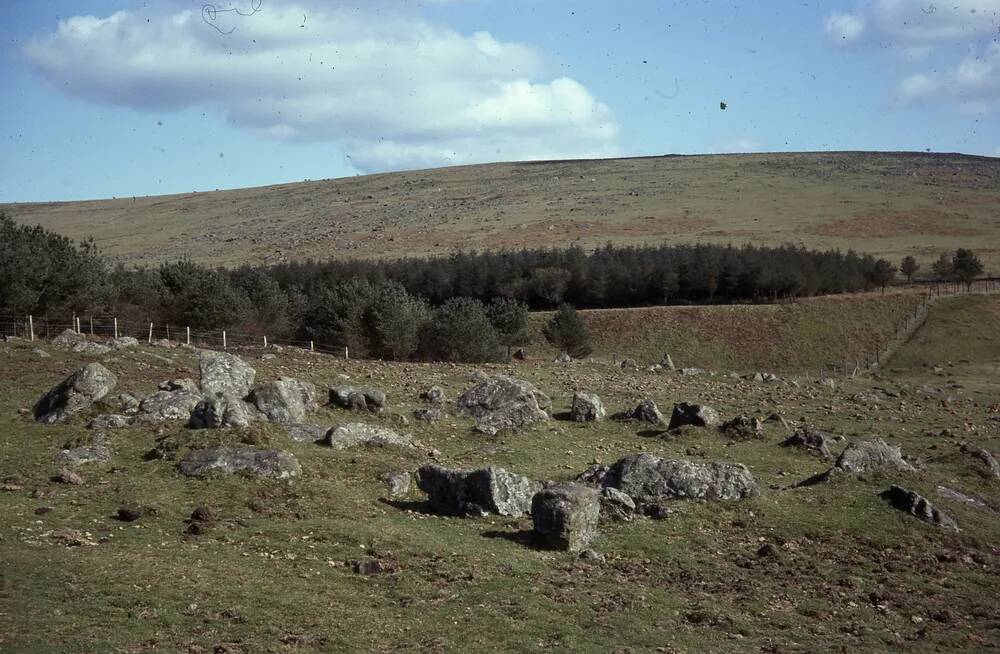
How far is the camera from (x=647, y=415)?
108 feet

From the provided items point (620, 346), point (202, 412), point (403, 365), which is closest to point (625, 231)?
point (620, 346)

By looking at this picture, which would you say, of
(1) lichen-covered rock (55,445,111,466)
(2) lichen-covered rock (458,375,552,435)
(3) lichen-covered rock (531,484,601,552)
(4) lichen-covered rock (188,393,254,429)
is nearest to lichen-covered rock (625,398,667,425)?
(2) lichen-covered rock (458,375,552,435)

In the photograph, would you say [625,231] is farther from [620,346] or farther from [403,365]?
[403,365]

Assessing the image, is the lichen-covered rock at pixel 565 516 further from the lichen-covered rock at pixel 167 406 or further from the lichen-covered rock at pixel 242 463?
the lichen-covered rock at pixel 167 406

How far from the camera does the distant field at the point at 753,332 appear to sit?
270ft

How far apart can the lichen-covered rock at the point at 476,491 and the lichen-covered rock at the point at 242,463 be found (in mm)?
3226

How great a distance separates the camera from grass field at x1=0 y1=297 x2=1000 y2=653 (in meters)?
13.4

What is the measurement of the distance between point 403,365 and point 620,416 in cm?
1500

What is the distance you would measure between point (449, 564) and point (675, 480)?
7.09 meters

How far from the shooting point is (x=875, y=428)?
115 ft

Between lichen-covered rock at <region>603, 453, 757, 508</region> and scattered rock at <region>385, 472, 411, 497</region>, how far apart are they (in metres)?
4.90

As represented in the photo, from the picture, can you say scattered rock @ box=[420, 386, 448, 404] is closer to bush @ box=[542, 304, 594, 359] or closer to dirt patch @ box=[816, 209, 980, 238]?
bush @ box=[542, 304, 594, 359]

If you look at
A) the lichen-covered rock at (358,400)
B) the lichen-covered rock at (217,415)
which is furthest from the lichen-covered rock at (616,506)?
the lichen-covered rock at (358,400)

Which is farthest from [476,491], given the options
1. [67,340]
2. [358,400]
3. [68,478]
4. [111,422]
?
[67,340]
